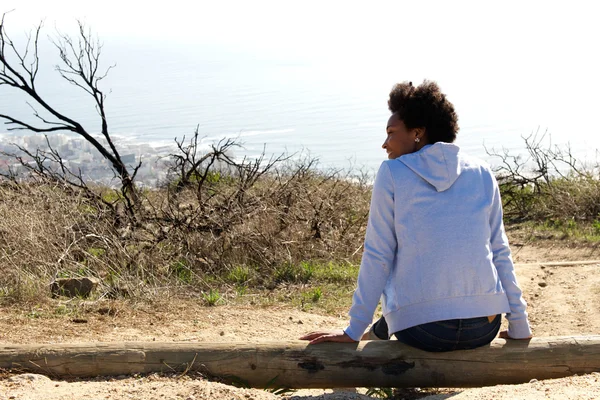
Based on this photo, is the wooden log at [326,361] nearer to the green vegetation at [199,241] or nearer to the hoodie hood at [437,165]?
the hoodie hood at [437,165]

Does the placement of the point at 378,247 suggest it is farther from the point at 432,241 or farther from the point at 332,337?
the point at 332,337

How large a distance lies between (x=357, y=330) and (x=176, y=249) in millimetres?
4489

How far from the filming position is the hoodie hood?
3.61 m

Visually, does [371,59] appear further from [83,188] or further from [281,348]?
[281,348]

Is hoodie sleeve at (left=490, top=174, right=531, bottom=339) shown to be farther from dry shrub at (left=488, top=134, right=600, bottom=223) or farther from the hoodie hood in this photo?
dry shrub at (left=488, top=134, right=600, bottom=223)

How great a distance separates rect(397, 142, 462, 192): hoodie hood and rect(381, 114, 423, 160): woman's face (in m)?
0.14

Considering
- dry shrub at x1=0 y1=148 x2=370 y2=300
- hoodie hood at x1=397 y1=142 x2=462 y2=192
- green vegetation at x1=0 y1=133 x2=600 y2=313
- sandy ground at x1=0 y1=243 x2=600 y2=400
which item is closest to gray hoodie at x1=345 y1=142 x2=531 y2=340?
hoodie hood at x1=397 y1=142 x2=462 y2=192

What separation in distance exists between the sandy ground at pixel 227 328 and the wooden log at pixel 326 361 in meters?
0.09

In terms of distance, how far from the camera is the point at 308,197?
356 inches

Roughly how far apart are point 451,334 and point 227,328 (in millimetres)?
2392

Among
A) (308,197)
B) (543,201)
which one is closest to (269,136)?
(543,201)

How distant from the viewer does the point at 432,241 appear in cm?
359

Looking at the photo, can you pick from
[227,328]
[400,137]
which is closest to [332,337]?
[400,137]

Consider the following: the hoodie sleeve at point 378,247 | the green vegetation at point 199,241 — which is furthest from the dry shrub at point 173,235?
the hoodie sleeve at point 378,247
